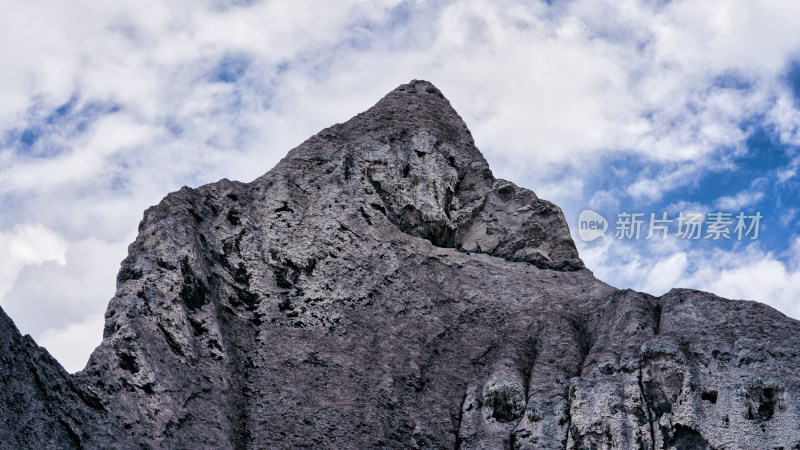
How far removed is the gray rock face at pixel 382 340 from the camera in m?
24.4

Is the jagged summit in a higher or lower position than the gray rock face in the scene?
higher

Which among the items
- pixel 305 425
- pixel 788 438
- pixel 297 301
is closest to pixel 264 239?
pixel 297 301

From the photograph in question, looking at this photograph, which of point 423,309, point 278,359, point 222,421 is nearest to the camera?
point 222,421

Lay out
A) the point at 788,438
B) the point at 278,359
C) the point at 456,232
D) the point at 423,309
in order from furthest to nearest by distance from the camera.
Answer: the point at 456,232, the point at 423,309, the point at 278,359, the point at 788,438

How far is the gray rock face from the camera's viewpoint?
24375mm

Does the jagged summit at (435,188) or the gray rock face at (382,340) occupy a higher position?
the jagged summit at (435,188)

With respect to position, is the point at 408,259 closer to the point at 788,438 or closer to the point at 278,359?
the point at 278,359

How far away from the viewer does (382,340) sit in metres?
28.7

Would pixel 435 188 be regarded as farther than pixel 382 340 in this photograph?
Yes

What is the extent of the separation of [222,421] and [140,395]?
2.02 m

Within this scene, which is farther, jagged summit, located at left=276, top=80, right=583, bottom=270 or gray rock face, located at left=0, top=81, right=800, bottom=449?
jagged summit, located at left=276, top=80, right=583, bottom=270

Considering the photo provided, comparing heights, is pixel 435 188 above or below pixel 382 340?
above

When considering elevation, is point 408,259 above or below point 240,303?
above

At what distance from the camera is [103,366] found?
2445cm
